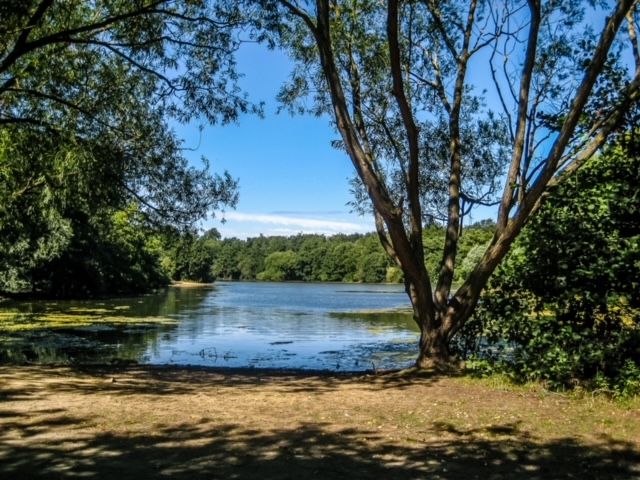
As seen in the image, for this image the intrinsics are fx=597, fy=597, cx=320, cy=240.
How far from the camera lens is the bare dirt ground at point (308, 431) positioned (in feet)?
16.0

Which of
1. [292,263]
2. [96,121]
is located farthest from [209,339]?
[292,263]

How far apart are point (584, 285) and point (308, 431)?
5.15 metres

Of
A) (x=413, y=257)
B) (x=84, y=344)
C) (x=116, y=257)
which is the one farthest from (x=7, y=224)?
(x=116, y=257)

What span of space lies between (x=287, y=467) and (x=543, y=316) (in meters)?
5.93

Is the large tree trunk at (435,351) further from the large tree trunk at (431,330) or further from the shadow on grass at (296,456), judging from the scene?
the shadow on grass at (296,456)

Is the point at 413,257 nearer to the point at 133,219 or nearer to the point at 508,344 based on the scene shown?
the point at 508,344

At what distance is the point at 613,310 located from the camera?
883 centimetres

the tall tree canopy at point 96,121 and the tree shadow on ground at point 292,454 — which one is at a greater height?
the tall tree canopy at point 96,121

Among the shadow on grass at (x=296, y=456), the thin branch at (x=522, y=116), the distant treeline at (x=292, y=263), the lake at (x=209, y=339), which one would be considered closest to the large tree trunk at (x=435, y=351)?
the thin branch at (x=522, y=116)

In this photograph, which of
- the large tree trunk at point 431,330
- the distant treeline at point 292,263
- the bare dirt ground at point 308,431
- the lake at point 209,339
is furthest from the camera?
the distant treeline at point 292,263

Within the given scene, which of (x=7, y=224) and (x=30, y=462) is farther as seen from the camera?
(x=7, y=224)

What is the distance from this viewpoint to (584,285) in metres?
8.97

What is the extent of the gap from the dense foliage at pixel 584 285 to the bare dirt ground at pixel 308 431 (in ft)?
2.29

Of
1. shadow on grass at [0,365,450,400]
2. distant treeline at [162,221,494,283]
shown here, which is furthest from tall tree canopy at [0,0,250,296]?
distant treeline at [162,221,494,283]
